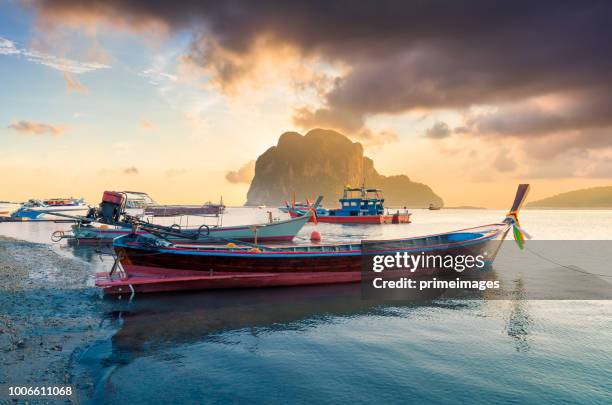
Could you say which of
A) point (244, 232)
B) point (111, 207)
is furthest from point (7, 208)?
point (111, 207)

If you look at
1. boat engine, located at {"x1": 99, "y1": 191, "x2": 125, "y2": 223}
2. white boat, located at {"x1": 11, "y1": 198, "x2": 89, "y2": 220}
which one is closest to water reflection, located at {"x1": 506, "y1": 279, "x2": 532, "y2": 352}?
boat engine, located at {"x1": 99, "y1": 191, "x2": 125, "y2": 223}

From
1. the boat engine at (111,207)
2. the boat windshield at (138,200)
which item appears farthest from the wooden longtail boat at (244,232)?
the boat windshield at (138,200)

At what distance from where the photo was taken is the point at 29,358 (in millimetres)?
9570

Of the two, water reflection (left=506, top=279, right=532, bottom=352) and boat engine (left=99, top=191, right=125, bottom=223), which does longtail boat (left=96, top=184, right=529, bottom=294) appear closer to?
boat engine (left=99, top=191, right=125, bottom=223)

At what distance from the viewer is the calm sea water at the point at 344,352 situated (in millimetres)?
8453

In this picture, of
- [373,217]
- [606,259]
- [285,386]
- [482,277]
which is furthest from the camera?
[373,217]

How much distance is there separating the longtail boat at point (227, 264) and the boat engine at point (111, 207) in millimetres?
1156

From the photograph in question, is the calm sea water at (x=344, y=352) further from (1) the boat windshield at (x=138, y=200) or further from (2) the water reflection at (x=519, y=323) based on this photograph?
(1) the boat windshield at (x=138, y=200)

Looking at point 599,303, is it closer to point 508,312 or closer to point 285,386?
point 508,312

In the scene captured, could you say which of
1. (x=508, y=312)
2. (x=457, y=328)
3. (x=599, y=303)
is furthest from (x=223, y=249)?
(x=599, y=303)

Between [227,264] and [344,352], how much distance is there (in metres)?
9.20

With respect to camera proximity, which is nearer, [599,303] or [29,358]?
[29,358]

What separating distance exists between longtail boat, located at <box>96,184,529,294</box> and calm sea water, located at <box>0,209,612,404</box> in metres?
1.37

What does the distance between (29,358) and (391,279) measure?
1663cm
